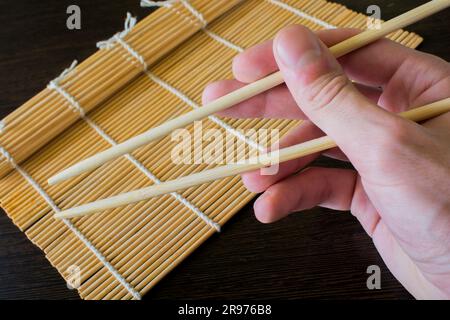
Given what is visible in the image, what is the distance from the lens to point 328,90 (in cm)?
47

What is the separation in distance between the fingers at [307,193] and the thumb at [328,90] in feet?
0.58

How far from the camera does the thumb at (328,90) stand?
46 cm

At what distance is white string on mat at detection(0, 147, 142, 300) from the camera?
644mm

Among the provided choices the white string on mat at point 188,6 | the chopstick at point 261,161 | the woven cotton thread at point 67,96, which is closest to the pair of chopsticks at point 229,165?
the chopstick at point 261,161

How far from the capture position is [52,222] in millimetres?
712

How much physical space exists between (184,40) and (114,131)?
23 cm

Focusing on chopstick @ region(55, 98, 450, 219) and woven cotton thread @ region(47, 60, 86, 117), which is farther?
woven cotton thread @ region(47, 60, 86, 117)

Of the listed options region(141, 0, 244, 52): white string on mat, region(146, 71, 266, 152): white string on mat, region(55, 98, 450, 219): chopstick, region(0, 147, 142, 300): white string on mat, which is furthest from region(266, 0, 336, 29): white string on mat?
region(0, 147, 142, 300): white string on mat

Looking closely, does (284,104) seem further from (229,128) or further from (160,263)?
(160,263)

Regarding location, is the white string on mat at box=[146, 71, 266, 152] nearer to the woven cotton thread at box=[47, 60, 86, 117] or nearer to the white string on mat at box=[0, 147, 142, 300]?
the woven cotton thread at box=[47, 60, 86, 117]

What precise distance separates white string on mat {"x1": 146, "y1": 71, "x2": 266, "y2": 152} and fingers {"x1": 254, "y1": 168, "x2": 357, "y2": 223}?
9 cm

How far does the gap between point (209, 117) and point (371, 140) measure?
0.38 m
